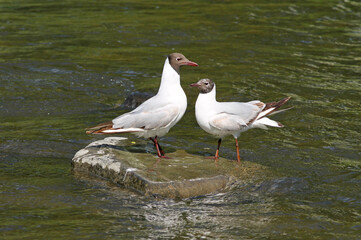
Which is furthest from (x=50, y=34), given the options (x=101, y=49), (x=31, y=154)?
(x=31, y=154)

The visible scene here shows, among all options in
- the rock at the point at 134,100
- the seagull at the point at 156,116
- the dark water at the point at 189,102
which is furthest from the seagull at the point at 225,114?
the rock at the point at 134,100

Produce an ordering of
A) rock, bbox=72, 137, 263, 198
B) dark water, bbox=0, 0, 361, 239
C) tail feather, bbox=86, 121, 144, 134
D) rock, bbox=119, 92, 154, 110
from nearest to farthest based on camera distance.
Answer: dark water, bbox=0, 0, 361, 239 → rock, bbox=72, 137, 263, 198 → tail feather, bbox=86, 121, 144, 134 → rock, bbox=119, 92, 154, 110

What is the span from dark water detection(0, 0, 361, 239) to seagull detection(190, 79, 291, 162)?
0.76m

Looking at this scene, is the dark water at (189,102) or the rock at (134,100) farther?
the rock at (134,100)

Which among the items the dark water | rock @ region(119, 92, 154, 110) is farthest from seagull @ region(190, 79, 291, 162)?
rock @ region(119, 92, 154, 110)

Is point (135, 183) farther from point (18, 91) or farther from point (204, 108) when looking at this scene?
point (18, 91)

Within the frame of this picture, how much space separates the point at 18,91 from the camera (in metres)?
12.1

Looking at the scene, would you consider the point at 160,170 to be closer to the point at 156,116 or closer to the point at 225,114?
the point at 156,116

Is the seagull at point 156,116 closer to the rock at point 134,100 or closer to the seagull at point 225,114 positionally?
the seagull at point 225,114

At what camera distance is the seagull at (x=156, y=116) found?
7.93 m

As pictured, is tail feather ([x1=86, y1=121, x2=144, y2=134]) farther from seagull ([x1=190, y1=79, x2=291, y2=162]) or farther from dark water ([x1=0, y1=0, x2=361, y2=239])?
seagull ([x1=190, y1=79, x2=291, y2=162])

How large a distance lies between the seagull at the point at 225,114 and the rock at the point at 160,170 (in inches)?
14.3

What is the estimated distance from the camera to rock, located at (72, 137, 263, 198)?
23.9 ft

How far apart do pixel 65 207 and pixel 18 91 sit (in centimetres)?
562
